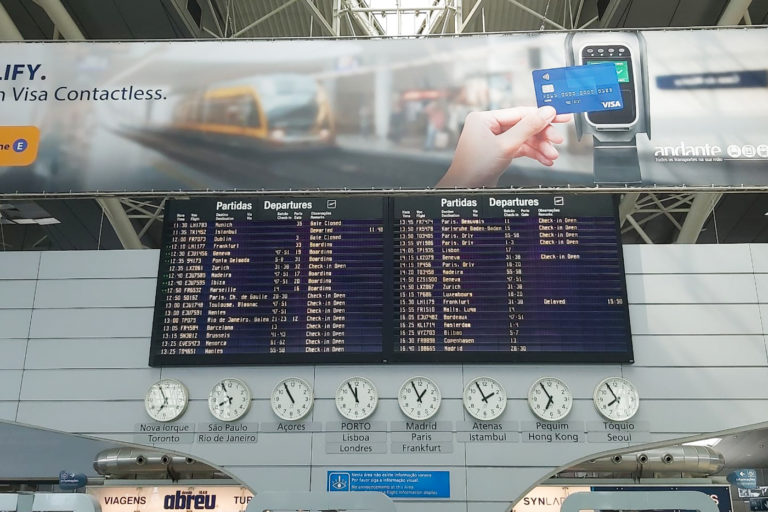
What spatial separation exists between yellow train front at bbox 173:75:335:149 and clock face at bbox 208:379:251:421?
8.00ft

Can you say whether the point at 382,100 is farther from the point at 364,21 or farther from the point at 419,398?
the point at 364,21

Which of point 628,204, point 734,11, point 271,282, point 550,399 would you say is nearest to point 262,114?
point 271,282

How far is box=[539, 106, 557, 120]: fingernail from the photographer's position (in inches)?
289

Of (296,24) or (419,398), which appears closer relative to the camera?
(419,398)

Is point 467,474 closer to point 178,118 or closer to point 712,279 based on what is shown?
point 712,279

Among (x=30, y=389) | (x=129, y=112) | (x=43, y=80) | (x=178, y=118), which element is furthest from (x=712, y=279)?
(x=43, y=80)

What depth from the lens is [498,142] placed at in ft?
23.9

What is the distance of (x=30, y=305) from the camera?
7.25 metres

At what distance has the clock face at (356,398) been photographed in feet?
21.9

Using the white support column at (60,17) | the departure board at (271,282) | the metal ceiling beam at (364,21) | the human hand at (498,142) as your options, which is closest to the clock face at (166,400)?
the departure board at (271,282)

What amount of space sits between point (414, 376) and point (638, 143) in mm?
3232

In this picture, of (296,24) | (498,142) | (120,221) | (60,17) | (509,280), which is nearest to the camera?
(509,280)

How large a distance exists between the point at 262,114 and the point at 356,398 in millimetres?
3143

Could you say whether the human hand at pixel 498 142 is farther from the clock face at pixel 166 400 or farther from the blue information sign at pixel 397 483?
the clock face at pixel 166 400
